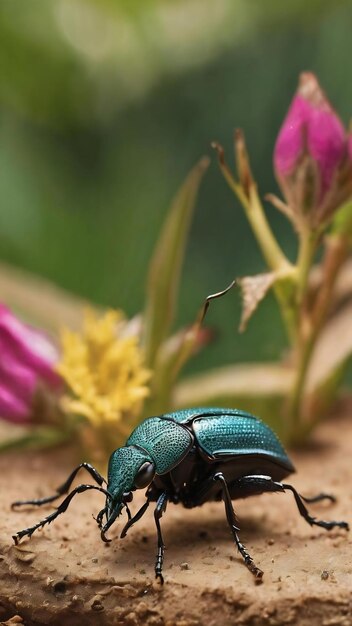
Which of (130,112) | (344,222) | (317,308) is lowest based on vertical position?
(317,308)

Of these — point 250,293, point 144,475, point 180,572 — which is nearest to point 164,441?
point 144,475

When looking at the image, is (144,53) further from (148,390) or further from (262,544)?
(262,544)

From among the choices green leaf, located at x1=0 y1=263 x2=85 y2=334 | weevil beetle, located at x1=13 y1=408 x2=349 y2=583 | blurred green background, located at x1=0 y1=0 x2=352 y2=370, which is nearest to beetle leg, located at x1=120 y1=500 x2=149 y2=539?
weevil beetle, located at x1=13 y1=408 x2=349 y2=583

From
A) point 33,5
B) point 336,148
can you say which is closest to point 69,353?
point 336,148

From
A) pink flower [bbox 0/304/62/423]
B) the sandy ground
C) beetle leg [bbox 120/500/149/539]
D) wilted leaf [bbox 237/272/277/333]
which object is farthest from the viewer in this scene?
pink flower [bbox 0/304/62/423]

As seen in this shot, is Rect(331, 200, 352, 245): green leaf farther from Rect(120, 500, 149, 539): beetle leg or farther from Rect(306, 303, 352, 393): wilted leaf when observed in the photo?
Rect(120, 500, 149, 539): beetle leg

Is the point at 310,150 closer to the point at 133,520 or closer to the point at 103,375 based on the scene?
the point at 103,375

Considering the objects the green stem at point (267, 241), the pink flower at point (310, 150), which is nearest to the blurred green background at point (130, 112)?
the green stem at point (267, 241)
